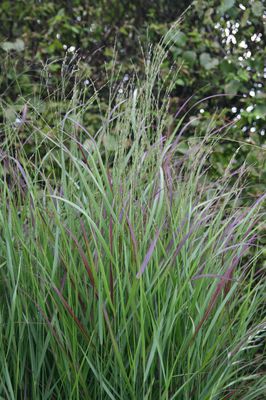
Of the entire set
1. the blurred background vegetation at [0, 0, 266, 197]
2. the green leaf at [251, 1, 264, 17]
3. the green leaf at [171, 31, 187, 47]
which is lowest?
the blurred background vegetation at [0, 0, 266, 197]

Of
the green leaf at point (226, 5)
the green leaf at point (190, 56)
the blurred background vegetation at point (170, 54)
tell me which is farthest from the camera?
the green leaf at point (190, 56)

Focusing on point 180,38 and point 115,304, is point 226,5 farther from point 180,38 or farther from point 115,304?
point 115,304

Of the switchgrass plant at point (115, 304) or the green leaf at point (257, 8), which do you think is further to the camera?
the green leaf at point (257, 8)

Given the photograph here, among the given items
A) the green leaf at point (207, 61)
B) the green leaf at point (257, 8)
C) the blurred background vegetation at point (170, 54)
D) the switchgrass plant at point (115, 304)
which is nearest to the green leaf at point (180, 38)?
the blurred background vegetation at point (170, 54)

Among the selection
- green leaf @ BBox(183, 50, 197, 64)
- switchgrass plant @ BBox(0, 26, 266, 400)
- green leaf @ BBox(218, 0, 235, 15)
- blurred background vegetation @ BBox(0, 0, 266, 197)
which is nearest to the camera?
switchgrass plant @ BBox(0, 26, 266, 400)

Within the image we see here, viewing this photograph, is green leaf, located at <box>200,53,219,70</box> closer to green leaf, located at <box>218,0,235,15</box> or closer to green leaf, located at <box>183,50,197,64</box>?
green leaf, located at <box>183,50,197,64</box>

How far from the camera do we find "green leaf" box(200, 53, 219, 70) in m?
3.84

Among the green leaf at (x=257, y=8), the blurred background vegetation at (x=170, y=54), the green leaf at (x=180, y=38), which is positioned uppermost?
the green leaf at (x=257, y=8)

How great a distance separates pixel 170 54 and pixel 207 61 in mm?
332

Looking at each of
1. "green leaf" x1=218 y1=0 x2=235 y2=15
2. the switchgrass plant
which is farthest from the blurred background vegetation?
the switchgrass plant

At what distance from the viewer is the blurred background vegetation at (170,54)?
3.62 metres

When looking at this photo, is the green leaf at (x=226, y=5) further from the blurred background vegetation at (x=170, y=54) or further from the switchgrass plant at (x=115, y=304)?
the switchgrass plant at (x=115, y=304)

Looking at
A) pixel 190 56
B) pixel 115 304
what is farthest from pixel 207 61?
pixel 115 304

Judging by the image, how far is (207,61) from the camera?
387 cm
